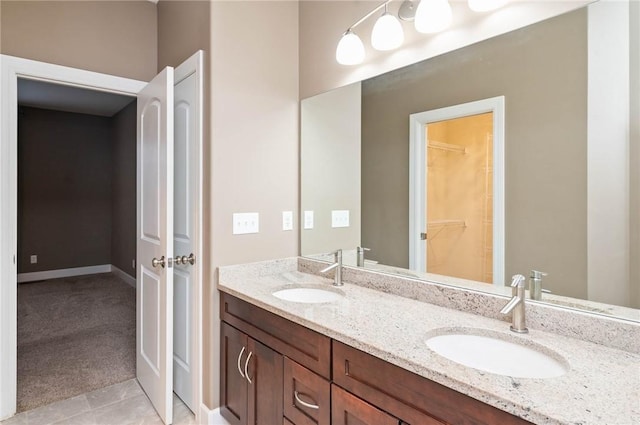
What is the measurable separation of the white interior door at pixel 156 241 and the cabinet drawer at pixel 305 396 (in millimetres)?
879

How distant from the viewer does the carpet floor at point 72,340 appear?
2412 millimetres

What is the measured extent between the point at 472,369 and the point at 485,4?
4.26 ft

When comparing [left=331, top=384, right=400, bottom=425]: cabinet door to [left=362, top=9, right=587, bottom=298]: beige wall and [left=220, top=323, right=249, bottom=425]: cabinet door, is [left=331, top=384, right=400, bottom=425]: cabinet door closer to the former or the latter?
[left=220, top=323, right=249, bottom=425]: cabinet door

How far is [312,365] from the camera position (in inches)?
50.9

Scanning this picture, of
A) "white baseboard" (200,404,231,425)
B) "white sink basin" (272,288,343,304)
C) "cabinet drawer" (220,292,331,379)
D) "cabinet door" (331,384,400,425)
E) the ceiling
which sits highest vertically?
the ceiling

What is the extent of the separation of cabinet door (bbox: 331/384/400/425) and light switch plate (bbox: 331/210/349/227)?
1.04 metres

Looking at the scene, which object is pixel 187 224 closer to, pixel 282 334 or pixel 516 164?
pixel 282 334

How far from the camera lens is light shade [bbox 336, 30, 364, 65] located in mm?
1790

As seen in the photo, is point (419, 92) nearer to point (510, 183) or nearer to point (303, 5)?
point (510, 183)

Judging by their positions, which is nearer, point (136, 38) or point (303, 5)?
point (303, 5)

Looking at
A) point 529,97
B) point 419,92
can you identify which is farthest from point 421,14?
point 529,97

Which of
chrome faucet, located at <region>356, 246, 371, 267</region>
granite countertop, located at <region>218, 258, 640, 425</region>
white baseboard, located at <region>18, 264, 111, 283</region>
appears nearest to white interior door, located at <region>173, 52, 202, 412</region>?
granite countertop, located at <region>218, 258, 640, 425</region>

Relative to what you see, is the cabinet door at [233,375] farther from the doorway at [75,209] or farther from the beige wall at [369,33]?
the doorway at [75,209]

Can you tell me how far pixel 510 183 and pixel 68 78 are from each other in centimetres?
253
